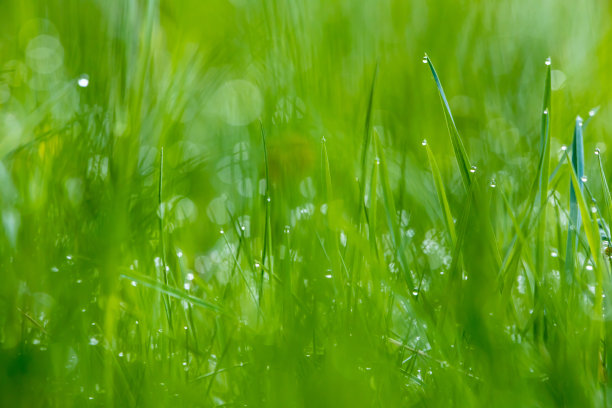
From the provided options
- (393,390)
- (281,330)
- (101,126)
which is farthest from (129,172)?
(393,390)

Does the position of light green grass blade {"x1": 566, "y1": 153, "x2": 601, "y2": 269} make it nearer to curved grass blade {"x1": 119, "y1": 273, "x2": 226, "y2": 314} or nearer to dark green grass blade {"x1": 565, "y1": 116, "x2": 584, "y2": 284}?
dark green grass blade {"x1": 565, "y1": 116, "x2": 584, "y2": 284}

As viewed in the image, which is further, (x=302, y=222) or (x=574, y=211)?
(x=302, y=222)

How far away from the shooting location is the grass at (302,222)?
707 mm

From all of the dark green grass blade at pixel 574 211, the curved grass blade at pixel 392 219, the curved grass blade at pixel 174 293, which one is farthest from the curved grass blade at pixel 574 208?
the curved grass blade at pixel 174 293

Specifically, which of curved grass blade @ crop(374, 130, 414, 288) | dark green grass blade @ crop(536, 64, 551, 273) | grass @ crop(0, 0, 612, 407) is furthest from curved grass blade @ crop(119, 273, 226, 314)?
dark green grass blade @ crop(536, 64, 551, 273)

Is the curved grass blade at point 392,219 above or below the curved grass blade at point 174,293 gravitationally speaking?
above

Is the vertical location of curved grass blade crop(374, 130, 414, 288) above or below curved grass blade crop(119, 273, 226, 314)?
above

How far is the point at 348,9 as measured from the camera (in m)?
1.78

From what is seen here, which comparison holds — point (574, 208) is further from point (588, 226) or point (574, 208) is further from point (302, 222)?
point (302, 222)

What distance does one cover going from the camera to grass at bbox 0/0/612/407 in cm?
71

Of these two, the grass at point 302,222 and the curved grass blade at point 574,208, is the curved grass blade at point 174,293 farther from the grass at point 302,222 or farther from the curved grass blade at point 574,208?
the curved grass blade at point 574,208

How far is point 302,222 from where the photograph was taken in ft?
3.01

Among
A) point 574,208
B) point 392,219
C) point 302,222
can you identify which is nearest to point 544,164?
point 574,208

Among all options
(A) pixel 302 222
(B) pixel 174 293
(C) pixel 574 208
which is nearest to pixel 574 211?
(C) pixel 574 208
